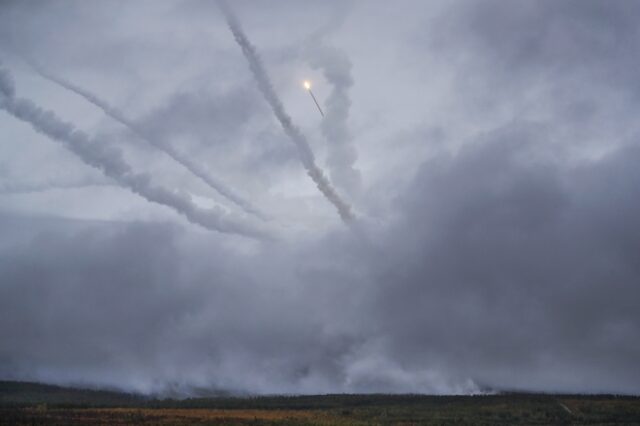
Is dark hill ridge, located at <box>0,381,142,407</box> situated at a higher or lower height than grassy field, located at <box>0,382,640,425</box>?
higher

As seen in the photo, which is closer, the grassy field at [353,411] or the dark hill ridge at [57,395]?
the grassy field at [353,411]

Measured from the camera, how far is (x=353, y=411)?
122 m

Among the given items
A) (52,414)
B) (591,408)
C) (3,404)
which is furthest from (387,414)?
(3,404)

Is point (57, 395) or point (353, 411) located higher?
point (57, 395)

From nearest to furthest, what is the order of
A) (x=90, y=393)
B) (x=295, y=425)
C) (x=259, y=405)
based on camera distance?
(x=295, y=425) < (x=259, y=405) < (x=90, y=393)

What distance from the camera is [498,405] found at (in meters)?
126

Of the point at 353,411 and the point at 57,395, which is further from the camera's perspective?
the point at 57,395

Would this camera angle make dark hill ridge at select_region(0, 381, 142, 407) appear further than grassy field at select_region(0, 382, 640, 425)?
Yes

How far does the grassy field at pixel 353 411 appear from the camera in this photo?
104188 mm

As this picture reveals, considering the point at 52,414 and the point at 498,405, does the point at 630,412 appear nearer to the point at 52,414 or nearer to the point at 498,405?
the point at 498,405

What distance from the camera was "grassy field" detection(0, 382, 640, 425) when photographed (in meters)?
104

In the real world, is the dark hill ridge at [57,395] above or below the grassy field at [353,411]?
above

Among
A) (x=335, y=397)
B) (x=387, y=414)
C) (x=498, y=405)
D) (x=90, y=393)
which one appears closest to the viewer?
(x=387, y=414)

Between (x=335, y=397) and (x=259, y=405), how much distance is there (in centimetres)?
2123
